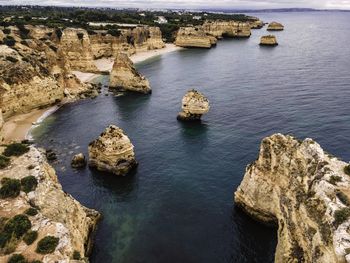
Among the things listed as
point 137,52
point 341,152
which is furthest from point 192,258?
point 137,52

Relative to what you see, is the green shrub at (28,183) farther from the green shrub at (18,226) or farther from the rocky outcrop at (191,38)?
the rocky outcrop at (191,38)

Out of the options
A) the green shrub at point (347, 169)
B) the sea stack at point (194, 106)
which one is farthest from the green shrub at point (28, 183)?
the sea stack at point (194, 106)

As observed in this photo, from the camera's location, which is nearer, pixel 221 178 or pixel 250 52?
pixel 221 178

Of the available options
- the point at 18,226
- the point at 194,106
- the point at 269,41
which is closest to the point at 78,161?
the point at 18,226

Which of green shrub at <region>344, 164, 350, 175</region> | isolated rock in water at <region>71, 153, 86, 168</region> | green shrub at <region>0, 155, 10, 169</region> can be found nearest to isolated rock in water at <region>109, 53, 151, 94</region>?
isolated rock in water at <region>71, 153, 86, 168</region>

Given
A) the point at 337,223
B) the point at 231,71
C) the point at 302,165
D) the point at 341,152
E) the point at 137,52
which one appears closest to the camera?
the point at 337,223

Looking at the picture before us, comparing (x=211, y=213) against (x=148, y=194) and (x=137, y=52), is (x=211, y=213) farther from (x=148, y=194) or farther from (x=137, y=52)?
(x=137, y=52)
